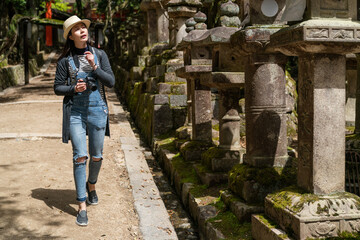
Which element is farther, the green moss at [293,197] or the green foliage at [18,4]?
the green foliage at [18,4]

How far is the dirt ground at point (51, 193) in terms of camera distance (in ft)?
14.3

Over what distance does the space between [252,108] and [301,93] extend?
101 centimetres

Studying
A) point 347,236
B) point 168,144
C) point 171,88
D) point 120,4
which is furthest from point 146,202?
point 120,4

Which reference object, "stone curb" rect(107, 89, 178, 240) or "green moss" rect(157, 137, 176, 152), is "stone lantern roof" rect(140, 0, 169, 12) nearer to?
"green moss" rect(157, 137, 176, 152)

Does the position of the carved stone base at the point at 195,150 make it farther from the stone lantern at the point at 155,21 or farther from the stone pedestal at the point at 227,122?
the stone lantern at the point at 155,21

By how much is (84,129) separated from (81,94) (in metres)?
0.37

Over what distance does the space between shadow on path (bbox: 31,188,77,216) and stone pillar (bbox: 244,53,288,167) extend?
2119 millimetres

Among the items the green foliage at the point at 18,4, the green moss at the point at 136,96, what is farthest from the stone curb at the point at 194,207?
the green foliage at the point at 18,4

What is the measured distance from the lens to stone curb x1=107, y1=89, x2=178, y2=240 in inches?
178

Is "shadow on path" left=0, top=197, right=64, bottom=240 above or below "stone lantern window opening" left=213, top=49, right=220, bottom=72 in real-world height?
below

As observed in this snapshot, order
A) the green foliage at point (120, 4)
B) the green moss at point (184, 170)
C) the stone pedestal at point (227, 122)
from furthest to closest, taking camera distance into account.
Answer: the green foliage at point (120, 4) < the green moss at point (184, 170) < the stone pedestal at point (227, 122)

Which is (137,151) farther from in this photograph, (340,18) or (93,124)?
(340,18)

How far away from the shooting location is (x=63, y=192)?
18.2 feet

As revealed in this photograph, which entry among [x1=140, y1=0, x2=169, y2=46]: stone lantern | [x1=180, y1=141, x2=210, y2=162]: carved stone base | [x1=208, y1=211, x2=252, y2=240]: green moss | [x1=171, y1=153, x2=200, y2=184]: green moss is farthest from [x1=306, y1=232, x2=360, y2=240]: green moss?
[x1=140, y1=0, x2=169, y2=46]: stone lantern
